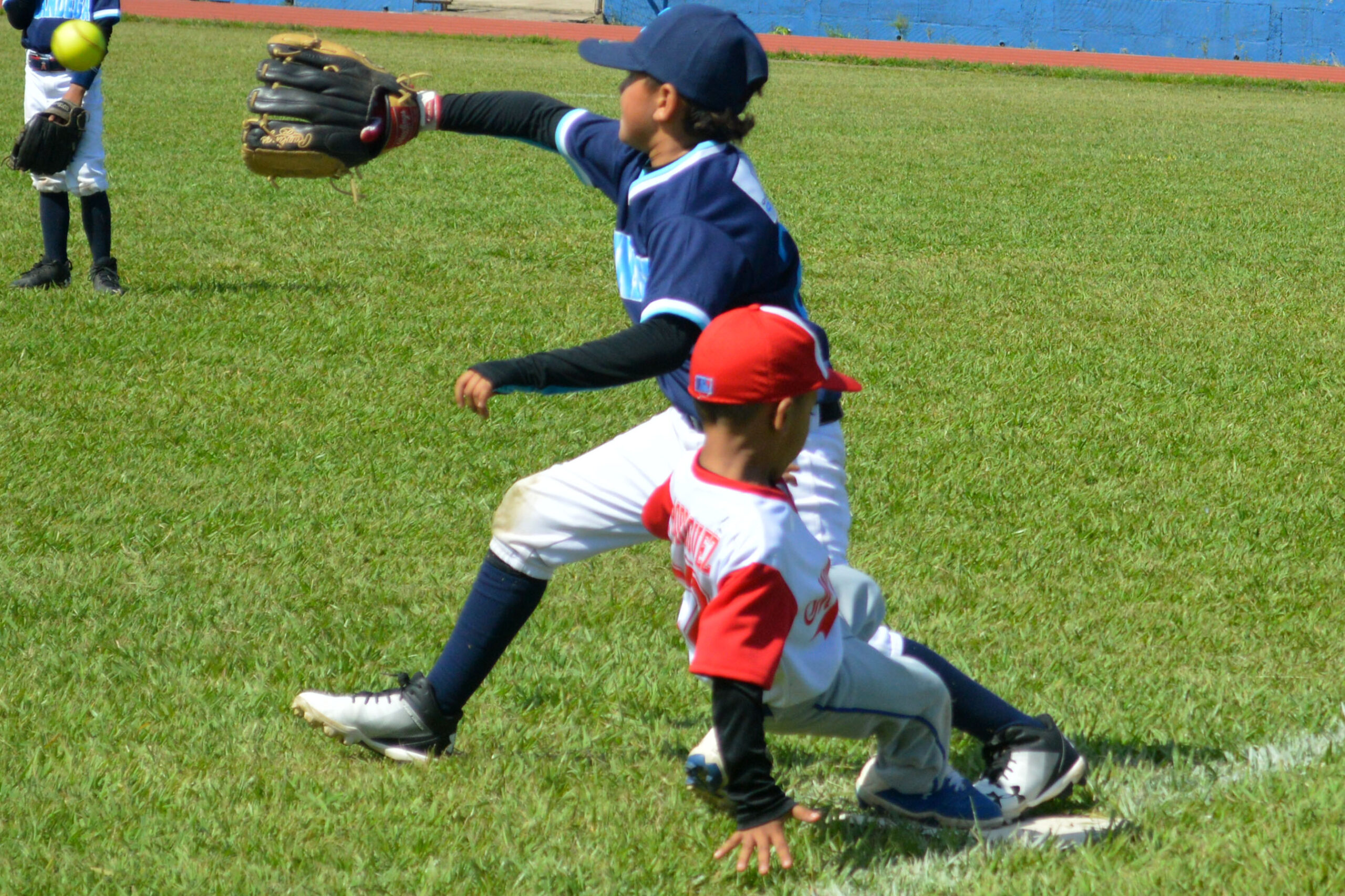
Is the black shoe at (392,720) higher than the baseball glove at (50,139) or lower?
lower

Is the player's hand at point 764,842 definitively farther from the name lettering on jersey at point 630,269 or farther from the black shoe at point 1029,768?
the name lettering on jersey at point 630,269

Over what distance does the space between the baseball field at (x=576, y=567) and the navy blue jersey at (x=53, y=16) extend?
130 centimetres

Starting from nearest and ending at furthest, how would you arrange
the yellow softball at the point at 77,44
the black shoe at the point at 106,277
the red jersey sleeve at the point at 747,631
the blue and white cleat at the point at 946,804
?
the red jersey sleeve at the point at 747,631
the blue and white cleat at the point at 946,804
the yellow softball at the point at 77,44
the black shoe at the point at 106,277

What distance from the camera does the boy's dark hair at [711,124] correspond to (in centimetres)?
292

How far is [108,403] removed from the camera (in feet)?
18.5

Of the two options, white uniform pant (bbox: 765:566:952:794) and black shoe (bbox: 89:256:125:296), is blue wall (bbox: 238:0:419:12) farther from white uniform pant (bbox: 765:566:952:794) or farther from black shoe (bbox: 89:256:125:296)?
A: white uniform pant (bbox: 765:566:952:794)

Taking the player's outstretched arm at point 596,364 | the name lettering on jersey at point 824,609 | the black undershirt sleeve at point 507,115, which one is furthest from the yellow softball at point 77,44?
the name lettering on jersey at point 824,609

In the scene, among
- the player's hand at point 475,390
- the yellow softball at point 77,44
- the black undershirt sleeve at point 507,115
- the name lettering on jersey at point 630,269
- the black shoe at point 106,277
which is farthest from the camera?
the black shoe at point 106,277

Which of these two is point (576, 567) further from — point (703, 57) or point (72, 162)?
point (72, 162)

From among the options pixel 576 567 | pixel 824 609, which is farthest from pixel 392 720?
pixel 576 567

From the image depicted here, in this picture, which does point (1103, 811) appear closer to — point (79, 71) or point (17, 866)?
point (17, 866)

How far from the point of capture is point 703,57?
2.88 metres

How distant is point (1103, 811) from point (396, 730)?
1.47 meters

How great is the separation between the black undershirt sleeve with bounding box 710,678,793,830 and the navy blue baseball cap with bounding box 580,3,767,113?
3.99 ft
